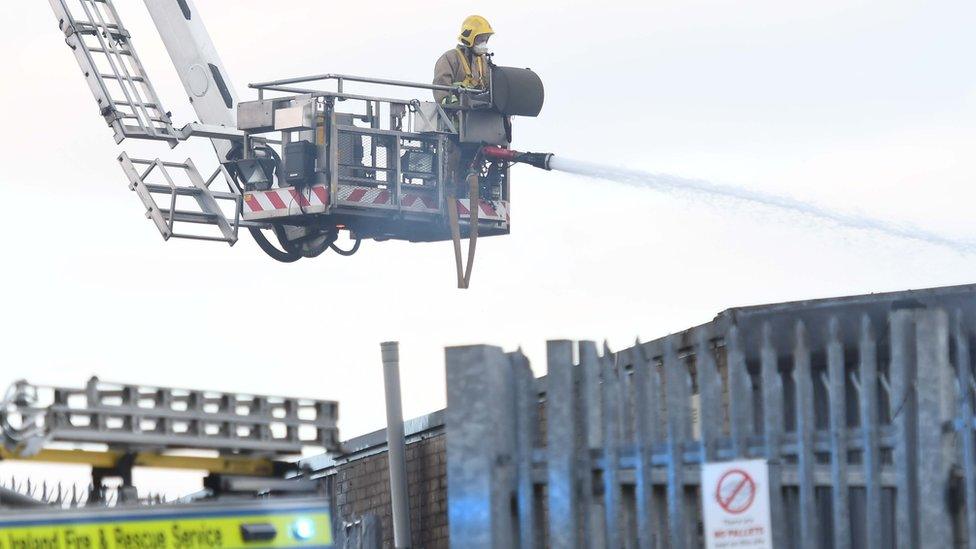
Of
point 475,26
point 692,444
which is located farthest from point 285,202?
point 692,444

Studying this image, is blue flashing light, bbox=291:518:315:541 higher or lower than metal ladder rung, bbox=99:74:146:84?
lower

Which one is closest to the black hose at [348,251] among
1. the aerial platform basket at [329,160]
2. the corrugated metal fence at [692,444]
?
the aerial platform basket at [329,160]

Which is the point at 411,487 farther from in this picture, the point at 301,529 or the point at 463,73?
the point at 301,529

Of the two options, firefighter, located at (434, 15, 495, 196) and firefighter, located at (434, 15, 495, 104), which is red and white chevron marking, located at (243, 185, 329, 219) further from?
firefighter, located at (434, 15, 495, 104)

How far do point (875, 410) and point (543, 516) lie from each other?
1.97m

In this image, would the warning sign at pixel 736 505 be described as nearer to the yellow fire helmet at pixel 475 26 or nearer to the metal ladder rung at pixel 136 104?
the yellow fire helmet at pixel 475 26

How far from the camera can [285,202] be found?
2309 centimetres

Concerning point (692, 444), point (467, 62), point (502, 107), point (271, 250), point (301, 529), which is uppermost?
point (467, 62)

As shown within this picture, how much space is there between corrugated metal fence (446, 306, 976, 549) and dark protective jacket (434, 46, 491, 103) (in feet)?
45.5

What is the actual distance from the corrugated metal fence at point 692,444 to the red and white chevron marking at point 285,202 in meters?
13.0

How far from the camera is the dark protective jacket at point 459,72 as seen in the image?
23.5m

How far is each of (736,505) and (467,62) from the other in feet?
54.6

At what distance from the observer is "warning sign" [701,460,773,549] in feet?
24.5

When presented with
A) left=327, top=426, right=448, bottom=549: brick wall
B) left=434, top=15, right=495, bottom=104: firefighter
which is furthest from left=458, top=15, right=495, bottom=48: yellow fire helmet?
left=327, top=426, right=448, bottom=549: brick wall
